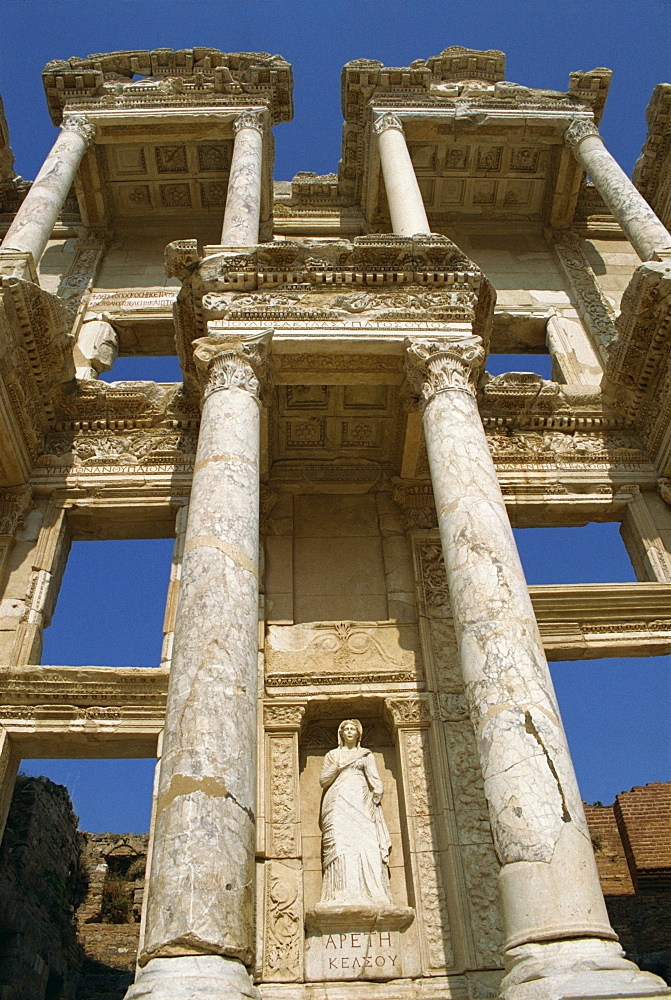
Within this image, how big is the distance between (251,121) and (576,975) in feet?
50.2

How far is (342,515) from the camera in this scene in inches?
472

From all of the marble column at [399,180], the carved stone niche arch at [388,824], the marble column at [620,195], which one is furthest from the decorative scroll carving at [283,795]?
the marble column at [620,195]

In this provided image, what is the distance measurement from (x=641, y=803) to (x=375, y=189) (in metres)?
13.8

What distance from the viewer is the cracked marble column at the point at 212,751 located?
524 cm

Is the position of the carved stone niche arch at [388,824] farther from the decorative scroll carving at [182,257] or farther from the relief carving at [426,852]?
the decorative scroll carving at [182,257]

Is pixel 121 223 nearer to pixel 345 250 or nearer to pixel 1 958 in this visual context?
pixel 345 250

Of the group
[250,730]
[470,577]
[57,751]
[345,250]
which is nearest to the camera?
[250,730]

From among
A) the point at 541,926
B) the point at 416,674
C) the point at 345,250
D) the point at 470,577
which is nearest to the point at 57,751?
the point at 416,674

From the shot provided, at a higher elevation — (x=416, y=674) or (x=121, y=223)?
(x=121, y=223)

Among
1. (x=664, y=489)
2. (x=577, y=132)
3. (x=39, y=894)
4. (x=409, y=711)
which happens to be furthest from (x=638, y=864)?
(x=577, y=132)

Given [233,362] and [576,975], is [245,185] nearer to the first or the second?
[233,362]

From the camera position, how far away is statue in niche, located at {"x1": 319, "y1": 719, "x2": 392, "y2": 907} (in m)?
8.33

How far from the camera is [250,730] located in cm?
661

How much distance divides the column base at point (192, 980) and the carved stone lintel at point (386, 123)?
48.6ft
